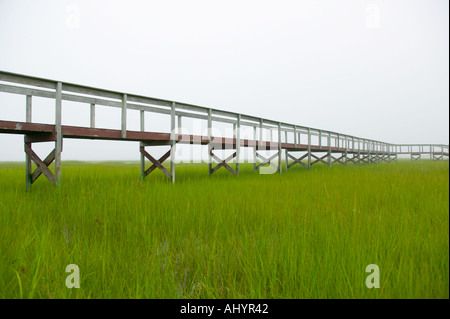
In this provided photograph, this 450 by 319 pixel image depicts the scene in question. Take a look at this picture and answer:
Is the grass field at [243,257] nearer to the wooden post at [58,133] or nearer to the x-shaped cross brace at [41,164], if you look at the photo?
the wooden post at [58,133]

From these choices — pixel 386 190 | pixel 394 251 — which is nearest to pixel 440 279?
pixel 394 251

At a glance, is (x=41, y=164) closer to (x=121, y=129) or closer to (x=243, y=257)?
(x=121, y=129)

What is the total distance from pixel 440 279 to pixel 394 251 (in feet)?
1.46

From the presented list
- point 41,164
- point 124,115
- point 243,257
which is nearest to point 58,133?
point 41,164

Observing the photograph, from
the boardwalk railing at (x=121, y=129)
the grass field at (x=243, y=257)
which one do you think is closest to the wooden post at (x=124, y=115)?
the boardwalk railing at (x=121, y=129)

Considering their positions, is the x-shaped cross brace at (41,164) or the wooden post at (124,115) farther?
the wooden post at (124,115)

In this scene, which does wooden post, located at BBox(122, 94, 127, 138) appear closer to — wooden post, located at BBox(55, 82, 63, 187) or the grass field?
wooden post, located at BBox(55, 82, 63, 187)

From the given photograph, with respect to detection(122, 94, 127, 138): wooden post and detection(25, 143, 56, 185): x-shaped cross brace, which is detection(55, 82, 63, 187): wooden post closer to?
detection(25, 143, 56, 185): x-shaped cross brace

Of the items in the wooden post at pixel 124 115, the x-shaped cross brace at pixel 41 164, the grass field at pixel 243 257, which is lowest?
the grass field at pixel 243 257

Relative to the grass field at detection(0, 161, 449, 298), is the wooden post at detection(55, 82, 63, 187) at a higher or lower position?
higher

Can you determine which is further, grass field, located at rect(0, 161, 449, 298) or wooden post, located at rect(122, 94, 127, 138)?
wooden post, located at rect(122, 94, 127, 138)

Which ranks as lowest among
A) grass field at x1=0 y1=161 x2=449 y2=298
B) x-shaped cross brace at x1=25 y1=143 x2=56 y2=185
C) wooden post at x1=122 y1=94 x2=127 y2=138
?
grass field at x1=0 y1=161 x2=449 y2=298

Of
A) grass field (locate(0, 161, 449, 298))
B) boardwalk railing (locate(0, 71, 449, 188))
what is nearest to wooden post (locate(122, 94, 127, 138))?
boardwalk railing (locate(0, 71, 449, 188))

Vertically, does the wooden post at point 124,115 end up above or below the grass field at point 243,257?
above
